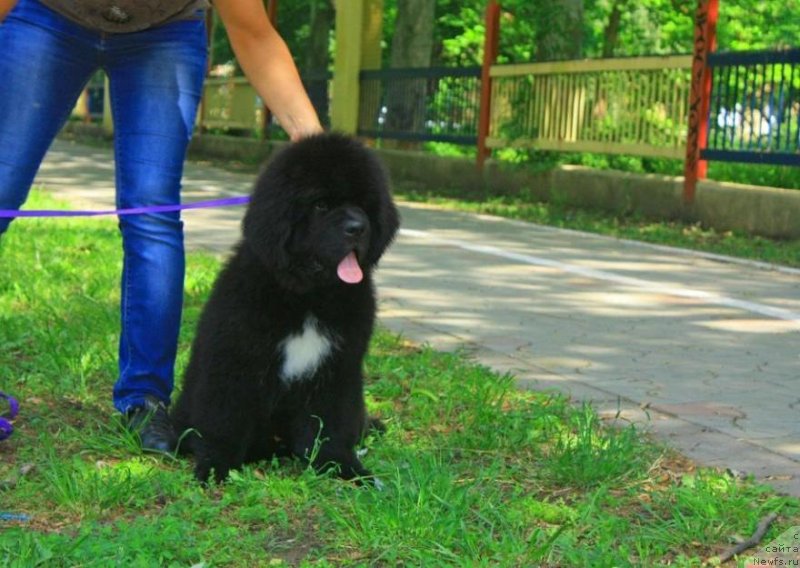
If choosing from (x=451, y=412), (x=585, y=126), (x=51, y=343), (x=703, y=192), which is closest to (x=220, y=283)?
(x=451, y=412)

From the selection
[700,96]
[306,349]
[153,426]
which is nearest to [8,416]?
[153,426]

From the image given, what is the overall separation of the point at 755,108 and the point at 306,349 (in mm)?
9056

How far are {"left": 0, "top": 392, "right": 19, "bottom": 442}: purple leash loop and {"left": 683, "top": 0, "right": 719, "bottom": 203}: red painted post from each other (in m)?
9.17

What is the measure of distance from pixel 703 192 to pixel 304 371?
9.31 m

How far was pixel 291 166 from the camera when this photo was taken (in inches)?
152

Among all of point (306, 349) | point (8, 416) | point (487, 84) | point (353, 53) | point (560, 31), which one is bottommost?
point (8, 416)

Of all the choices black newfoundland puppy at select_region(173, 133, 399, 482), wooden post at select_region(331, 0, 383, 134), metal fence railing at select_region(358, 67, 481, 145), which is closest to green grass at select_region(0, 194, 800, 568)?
black newfoundland puppy at select_region(173, 133, 399, 482)

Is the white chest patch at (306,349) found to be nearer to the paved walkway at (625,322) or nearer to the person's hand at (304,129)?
the person's hand at (304,129)

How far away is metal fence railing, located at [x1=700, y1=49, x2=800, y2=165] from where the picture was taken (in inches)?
460

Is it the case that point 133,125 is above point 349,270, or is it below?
above

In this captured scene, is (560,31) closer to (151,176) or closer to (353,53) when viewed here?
(353,53)

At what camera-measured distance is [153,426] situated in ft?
14.5

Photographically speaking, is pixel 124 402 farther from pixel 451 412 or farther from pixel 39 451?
pixel 451 412

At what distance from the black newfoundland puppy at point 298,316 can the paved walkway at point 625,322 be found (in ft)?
4.12
